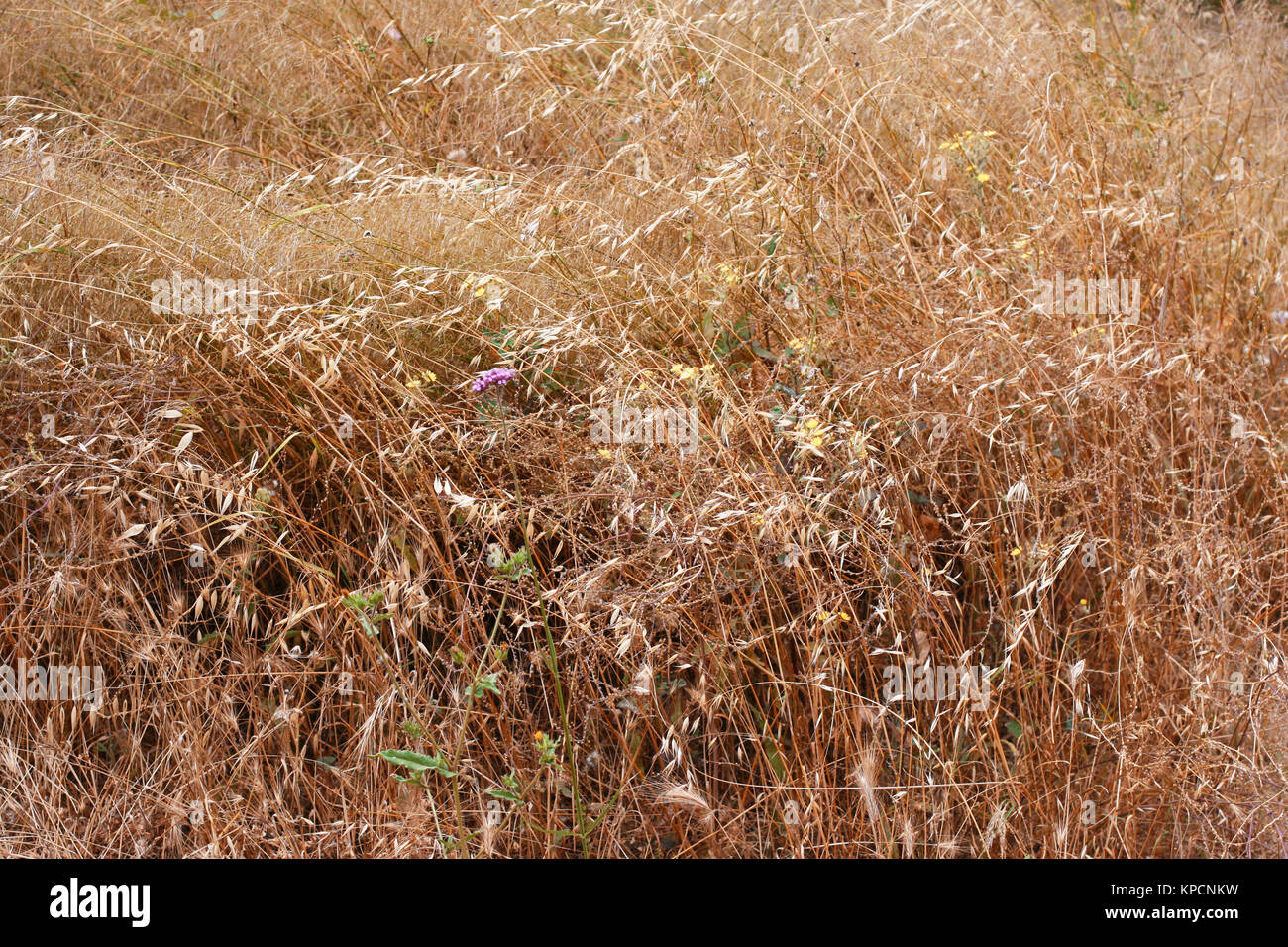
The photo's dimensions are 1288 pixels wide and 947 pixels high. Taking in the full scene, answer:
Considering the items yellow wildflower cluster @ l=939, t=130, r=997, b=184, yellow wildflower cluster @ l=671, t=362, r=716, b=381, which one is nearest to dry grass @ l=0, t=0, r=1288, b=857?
yellow wildflower cluster @ l=671, t=362, r=716, b=381

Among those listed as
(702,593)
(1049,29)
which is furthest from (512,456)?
(1049,29)

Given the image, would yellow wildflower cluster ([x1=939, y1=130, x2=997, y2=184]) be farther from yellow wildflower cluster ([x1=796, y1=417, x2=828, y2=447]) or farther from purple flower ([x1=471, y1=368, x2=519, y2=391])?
purple flower ([x1=471, y1=368, x2=519, y2=391])

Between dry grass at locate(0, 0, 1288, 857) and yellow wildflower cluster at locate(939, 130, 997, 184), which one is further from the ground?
yellow wildflower cluster at locate(939, 130, 997, 184)

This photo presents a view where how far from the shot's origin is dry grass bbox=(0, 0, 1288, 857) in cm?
141

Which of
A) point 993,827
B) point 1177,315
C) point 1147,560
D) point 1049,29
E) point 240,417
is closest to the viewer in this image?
point 993,827

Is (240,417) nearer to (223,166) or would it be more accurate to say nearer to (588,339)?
(588,339)

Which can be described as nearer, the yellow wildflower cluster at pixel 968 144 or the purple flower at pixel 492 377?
the purple flower at pixel 492 377

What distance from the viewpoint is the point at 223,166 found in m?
2.56

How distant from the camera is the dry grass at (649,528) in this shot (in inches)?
55.4

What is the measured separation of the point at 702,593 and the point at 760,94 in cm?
162

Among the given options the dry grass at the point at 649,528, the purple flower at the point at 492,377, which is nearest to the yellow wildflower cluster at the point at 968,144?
the dry grass at the point at 649,528

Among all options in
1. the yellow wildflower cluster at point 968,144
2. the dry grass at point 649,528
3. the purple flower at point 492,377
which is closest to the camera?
the dry grass at point 649,528

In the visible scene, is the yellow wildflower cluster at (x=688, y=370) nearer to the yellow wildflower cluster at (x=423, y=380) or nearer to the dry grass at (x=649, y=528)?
the dry grass at (x=649, y=528)

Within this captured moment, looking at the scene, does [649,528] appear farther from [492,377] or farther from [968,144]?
[968,144]
